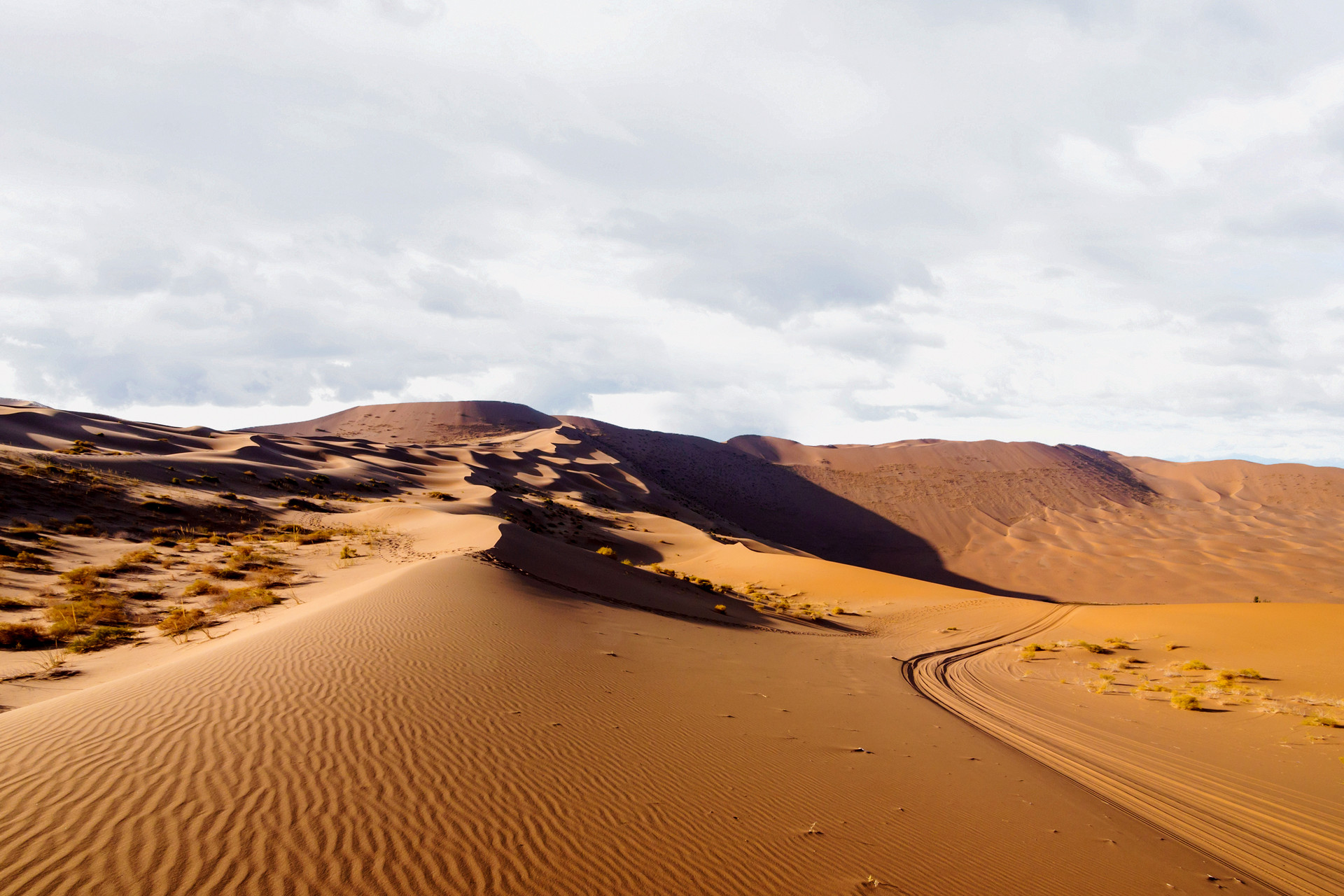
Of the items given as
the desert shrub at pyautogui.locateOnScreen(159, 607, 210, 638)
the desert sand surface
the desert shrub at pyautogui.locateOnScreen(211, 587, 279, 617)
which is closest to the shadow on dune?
the desert sand surface

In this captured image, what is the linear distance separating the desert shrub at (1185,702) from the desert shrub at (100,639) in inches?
655

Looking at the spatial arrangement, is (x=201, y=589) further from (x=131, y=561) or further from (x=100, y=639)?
(x=100, y=639)

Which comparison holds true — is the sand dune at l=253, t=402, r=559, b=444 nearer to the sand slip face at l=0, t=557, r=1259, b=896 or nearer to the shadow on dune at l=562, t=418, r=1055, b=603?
the shadow on dune at l=562, t=418, r=1055, b=603

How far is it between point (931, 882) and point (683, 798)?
67.0 inches

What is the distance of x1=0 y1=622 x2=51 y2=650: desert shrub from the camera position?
8922mm

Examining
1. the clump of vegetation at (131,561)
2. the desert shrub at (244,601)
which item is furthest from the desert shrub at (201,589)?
the clump of vegetation at (131,561)

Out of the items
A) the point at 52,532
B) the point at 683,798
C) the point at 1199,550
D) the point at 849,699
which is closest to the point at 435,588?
the point at 849,699

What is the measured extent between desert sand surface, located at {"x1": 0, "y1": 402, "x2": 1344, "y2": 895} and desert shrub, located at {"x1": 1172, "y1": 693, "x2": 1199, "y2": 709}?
81 millimetres

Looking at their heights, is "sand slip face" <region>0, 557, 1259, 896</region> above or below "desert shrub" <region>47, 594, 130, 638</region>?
above

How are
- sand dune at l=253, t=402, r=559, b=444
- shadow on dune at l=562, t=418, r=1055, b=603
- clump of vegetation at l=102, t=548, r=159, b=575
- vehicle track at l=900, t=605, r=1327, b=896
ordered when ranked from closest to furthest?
1. vehicle track at l=900, t=605, r=1327, b=896
2. clump of vegetation at l=102, t=548, r=159, b=575
3. shadow on dune at l=562, t=418, r=1055, b=603
4. sand dune at l=253, t=402, r=559, b=444

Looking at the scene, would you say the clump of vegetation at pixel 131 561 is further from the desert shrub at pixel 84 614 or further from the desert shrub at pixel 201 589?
the desert shrub at pixel 84 614

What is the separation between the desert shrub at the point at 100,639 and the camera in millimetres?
8995

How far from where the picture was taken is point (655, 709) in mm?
6723

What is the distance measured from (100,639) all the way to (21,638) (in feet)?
3.10
